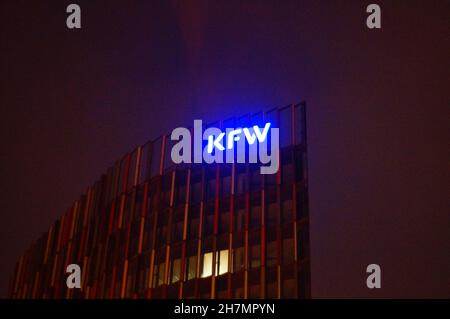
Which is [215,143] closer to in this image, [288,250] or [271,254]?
[271,254]

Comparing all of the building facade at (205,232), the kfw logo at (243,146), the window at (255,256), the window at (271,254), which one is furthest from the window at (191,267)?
the kfw logo at (243,146)

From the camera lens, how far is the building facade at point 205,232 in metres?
39.2

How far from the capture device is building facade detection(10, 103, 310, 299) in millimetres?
39250

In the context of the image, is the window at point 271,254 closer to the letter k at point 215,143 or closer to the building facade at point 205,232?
the building facade at point 205,232

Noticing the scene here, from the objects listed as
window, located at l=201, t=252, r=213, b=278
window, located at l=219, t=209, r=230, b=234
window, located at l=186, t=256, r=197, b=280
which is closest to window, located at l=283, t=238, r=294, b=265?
window, located at l=219, t=209, r=230, b=234

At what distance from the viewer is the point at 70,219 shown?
56688 mm

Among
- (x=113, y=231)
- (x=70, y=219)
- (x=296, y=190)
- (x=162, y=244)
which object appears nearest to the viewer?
(x=296, y=190)

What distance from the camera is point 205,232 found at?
4284cm

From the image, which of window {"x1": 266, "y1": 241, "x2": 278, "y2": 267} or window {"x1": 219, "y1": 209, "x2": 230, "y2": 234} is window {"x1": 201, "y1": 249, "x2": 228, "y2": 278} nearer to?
window {"x1": 219, "y1": 209, "x2": 230, "y2": 234}

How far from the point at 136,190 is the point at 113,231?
3685mm
